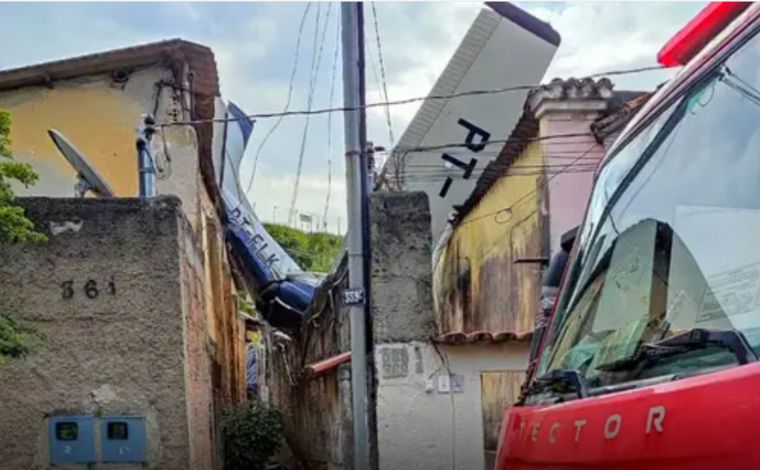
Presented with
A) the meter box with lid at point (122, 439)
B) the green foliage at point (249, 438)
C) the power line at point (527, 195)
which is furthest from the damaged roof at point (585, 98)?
the meter box with lid at point (122, 439)

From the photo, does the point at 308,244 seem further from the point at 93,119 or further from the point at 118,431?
the point at 118,431

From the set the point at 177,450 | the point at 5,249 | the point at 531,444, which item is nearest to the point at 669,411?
the point at 531,444

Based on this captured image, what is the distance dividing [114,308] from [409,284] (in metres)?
3.22

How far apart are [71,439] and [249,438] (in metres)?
5.49

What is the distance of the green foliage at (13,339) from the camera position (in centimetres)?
543

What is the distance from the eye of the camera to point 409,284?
8.89 m

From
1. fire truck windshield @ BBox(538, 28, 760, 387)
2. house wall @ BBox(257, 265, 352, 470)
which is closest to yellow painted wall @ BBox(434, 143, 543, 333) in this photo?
house wall @ BBox(257, 265, 352, 470)

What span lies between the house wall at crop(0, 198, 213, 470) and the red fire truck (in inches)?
183

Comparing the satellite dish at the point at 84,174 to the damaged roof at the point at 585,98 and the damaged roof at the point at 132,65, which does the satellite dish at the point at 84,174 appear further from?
the damaged roof at the point at 585,98

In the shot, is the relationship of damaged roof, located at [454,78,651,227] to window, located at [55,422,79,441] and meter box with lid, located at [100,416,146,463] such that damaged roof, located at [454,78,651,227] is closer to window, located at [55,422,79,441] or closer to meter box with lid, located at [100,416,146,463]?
meter box with lid, located at [100,416,146,463]

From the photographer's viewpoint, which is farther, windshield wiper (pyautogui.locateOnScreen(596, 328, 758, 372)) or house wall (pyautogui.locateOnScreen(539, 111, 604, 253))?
house wall (pyautogui.locateOnScreen(539, 111, 604, 253))

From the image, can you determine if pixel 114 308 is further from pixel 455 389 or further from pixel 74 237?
pixel 455 389

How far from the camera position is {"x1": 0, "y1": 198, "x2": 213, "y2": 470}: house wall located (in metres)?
6.53

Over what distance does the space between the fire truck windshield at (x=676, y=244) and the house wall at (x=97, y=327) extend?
4.64 metres
